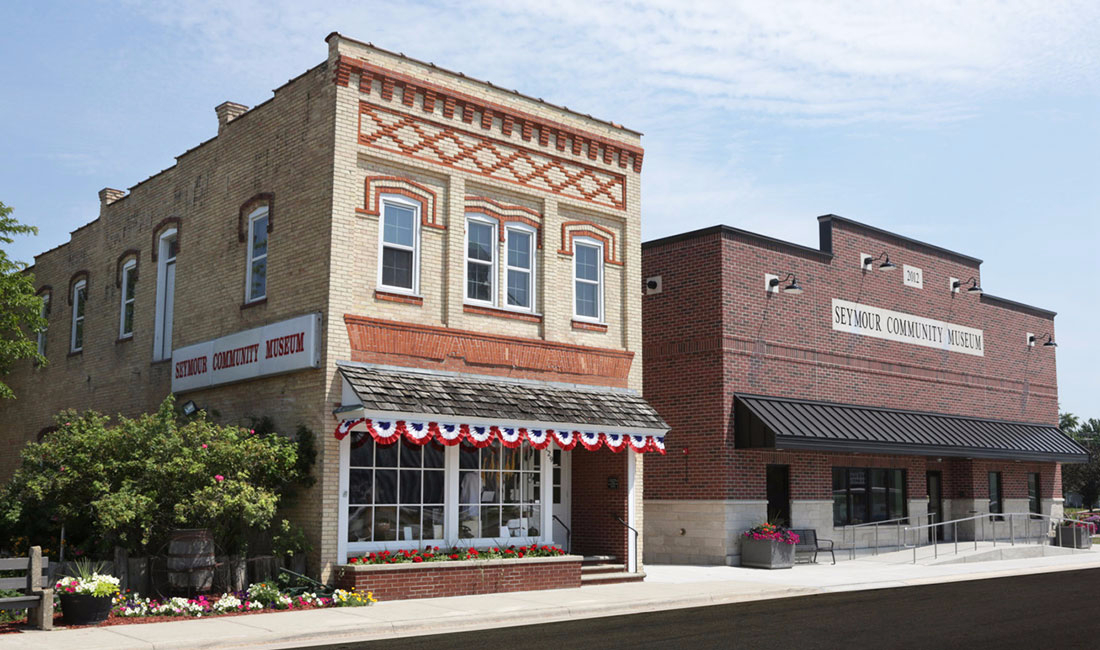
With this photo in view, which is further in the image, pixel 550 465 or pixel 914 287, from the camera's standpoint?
pixel 914 287

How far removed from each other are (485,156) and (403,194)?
2025 mm

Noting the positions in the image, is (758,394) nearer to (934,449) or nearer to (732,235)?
(732,235)

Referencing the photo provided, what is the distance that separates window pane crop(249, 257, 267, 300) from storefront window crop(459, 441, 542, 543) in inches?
186

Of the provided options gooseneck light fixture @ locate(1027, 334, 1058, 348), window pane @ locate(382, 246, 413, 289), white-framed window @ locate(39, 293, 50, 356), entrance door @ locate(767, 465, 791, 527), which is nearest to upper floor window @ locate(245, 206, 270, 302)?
window pane @ locate(382, 246, 413, 289)

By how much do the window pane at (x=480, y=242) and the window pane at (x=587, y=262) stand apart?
83.7 inches

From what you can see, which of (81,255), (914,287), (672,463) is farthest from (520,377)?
(914,287)

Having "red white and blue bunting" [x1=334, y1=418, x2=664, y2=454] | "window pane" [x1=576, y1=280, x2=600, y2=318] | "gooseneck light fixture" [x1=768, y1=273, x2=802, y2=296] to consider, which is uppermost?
"gooseneck light fixture" [x1=768, y1=273, x2=802, y2=296]

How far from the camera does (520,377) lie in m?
19.1

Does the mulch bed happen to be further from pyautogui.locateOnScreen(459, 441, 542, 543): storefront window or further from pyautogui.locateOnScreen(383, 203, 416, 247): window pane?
pyautogui.locateOnScreen(383, 203, 416, 247): window pane

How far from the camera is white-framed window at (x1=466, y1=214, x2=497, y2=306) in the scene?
62.1ft

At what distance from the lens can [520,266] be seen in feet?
64.7

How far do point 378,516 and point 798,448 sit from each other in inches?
425

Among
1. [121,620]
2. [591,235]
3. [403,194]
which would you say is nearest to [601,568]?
[591,235]

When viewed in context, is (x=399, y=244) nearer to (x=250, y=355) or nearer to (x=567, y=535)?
(x=250, y=355)
